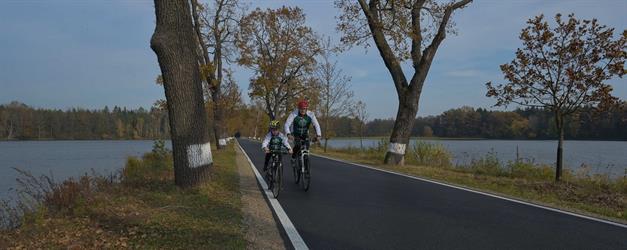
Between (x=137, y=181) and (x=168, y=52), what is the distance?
11.3 feet

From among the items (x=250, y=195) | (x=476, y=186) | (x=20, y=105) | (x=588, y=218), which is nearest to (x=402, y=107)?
(x=476, y=186)

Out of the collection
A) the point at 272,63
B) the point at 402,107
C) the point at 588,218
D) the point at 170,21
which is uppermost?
the point at 272,63

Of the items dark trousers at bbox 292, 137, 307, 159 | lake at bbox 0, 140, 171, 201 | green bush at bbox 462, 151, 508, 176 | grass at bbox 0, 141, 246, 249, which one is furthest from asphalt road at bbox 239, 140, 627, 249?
lake at bbox 0, 140, 171, 201

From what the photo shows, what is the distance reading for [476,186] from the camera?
10930 mm

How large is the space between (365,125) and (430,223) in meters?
34.8

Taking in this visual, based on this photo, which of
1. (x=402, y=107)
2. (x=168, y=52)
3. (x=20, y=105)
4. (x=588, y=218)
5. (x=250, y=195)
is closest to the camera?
(x=588, y=218)

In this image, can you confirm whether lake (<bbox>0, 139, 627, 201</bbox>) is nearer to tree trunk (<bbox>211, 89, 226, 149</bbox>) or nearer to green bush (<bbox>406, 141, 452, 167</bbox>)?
green bush (<bbox>406, 141, 452, 167</bbox>)

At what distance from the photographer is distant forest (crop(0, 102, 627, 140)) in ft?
131

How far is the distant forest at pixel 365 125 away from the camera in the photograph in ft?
131

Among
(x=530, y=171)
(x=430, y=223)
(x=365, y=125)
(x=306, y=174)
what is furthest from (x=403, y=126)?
(x=365, y=125)

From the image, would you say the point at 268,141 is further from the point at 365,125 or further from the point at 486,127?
the point at 486,127

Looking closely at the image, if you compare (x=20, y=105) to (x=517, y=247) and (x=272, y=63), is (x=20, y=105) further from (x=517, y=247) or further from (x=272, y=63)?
(x=517, y=247)

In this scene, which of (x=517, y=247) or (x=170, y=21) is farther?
(x=170, y=21)

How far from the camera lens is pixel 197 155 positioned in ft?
28.8
